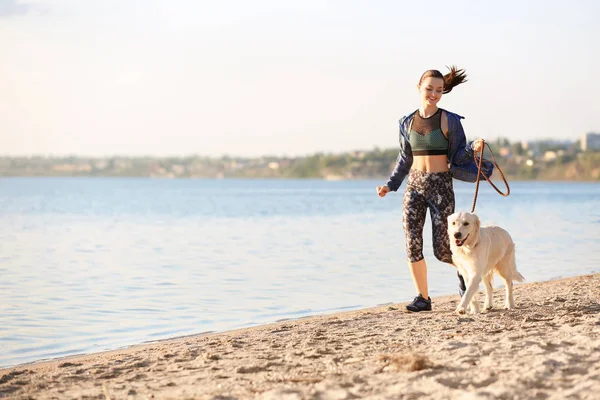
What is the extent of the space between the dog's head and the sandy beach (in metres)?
0.69

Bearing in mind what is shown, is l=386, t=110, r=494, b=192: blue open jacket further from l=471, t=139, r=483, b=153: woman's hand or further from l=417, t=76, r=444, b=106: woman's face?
l=417, t=76, r=444, b=106: woman's face

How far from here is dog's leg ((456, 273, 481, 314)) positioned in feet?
24.6

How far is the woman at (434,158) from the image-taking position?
771cm

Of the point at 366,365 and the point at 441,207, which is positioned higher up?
the point at 441,207


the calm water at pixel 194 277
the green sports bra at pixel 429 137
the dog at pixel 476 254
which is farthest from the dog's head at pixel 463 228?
the calm water at pixel 194 277

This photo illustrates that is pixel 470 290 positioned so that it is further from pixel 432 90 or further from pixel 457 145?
pixel 432 90

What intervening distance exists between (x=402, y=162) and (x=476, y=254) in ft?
3.70

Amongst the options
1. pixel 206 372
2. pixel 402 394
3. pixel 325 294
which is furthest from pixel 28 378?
pixel 325 294

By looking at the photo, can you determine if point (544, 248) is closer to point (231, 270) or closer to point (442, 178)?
point (231, 270)

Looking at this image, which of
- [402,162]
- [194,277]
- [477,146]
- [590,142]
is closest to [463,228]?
[477,146]

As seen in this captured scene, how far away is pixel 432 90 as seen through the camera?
768cm

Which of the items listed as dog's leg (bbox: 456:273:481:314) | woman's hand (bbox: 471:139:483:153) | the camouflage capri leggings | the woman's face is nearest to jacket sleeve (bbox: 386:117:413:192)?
the camouflage capri leggings

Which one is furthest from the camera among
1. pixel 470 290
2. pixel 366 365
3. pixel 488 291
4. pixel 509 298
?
pixel 509 298

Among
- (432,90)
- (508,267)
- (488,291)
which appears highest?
(432,90)
